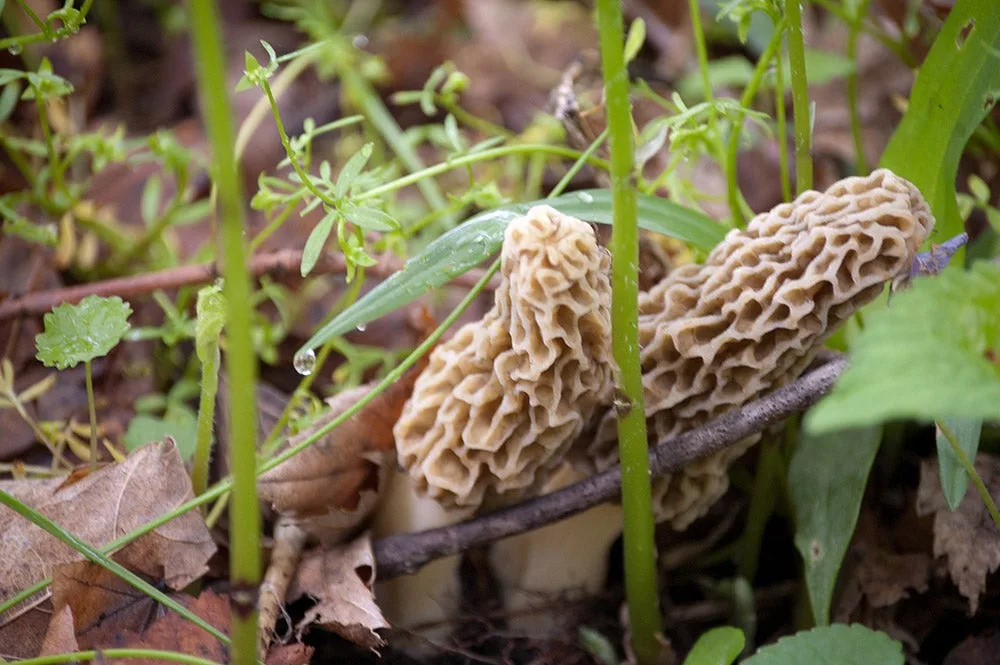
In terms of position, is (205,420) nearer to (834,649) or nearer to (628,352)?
(628,352)

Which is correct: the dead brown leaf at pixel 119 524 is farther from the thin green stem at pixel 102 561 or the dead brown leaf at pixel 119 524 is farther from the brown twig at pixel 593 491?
the brown twig at pixel 593 491

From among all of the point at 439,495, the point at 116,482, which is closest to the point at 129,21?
the point at 116,482

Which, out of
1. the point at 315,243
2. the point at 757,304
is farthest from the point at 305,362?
the point at 757,304

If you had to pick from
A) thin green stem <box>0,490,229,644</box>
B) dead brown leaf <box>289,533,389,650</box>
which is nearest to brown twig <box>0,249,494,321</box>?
dead brown leaf <box>289,533,389,650</box>

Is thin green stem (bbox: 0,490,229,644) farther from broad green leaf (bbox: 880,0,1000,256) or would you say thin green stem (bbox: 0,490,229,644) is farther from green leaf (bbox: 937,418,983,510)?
broad green leaf (bbox: 880,0,1000,256)

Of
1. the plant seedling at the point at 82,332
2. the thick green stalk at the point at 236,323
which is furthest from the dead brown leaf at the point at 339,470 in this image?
the thick green stalk at the point at 236,323

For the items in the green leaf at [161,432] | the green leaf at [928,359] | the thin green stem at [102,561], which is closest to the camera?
the green leaf at [928,359]

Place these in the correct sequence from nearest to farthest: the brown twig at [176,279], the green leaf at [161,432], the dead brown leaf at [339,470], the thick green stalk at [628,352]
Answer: the thick green stalk at [628,352] → the dead brown leaf at [339,470] → the green leaf at [161,432] → the brown twig at [176,279]
